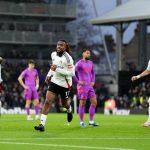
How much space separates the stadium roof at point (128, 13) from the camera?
2098 inches

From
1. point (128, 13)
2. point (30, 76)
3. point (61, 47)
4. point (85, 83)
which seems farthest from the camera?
point (128, 13)

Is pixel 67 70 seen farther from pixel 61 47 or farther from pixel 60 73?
pixel 61 47

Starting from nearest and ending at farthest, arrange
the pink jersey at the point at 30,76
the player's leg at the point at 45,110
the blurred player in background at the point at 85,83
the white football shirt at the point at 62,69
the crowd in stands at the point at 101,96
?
the player's leg at the point at 45,110 < the white football shirt at the point at 62,69 < the blurred player in background at the point at 85,83 < the pink jersey at the point at 30,76 < the crowd in stands at the point at 101,96

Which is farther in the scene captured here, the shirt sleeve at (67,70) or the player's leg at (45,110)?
the shirt sleeve at (67,70)

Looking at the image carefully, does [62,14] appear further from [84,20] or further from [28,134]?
[28,134]

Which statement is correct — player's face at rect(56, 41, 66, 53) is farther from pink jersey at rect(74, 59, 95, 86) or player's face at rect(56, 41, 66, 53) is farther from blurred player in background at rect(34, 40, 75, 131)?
pink jersey at rect(74, 59, 95, 86)

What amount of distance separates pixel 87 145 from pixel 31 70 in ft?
55.1

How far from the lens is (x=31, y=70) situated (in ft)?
101

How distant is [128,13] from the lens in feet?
179

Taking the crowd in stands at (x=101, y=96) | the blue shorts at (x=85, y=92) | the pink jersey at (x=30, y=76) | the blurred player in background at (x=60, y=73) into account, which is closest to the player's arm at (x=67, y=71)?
the blurred player in background at (x=60, y=73)

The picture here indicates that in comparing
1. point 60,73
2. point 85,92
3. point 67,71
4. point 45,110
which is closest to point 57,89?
point 60,73

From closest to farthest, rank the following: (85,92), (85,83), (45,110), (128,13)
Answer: (45,110)
(85,92)
(85,83)
(128,13)

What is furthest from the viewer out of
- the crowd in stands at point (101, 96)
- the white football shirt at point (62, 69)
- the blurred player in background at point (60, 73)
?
the crowd in stands at point (101, 96)

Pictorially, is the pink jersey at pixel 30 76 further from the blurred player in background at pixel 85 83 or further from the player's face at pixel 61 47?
the player's face at pixel 61 47
